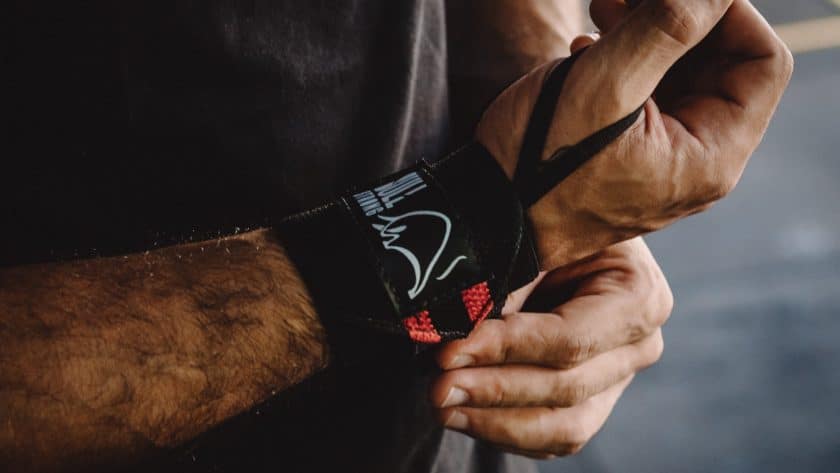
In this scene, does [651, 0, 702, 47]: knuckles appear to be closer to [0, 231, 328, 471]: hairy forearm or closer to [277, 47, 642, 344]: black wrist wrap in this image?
[277, 47, 642, 344]: black wrist wrap

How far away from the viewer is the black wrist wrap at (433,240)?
62 cm

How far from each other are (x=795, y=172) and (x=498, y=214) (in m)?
3.35

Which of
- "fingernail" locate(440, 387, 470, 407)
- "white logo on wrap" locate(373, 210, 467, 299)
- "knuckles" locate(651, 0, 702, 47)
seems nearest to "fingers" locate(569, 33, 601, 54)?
"knuckles" locate(651, 0, 702, 47)

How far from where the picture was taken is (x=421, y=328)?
63 centimetres

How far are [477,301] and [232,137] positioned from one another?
12.6 inches

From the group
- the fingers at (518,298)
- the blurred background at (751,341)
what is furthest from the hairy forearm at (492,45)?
the blurred background at (751,341)

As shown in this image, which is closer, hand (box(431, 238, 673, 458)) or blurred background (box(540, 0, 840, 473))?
hand (box(431, 238, 673, 458))

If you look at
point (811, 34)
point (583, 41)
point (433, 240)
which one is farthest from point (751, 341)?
point (811, 34)

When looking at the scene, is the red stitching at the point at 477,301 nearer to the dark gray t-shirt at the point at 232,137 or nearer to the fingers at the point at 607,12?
the dark gray t-shirt at the point at 232,137

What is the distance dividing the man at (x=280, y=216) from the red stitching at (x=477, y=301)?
0.14 feet

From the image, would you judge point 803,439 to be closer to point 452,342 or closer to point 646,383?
point 646,383

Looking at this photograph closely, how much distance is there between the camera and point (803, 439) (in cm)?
222

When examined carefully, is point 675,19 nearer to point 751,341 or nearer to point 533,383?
point 533,383

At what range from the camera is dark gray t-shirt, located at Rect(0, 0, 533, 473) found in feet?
2.04
